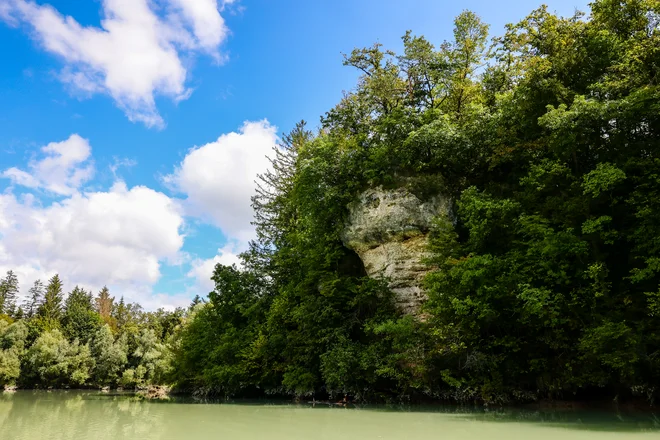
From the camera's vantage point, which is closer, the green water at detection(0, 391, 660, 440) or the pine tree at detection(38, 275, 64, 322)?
the green water at detection(0, 391, 660, 440)

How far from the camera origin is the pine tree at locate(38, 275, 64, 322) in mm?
52438

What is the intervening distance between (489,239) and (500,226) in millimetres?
675

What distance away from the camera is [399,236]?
59.3 ft

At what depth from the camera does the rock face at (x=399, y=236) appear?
57.5 ft

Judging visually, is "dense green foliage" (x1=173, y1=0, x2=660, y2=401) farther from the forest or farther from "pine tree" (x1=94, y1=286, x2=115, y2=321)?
"pine tree" (x1=94, y1=286, x2=115, y2=321)

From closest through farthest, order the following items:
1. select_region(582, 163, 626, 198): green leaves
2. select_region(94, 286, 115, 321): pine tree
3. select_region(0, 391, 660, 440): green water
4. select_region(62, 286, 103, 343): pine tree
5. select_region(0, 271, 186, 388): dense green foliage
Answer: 1. select_region(0, 391, 660, 440): green water
2. select_region(582, 163, 626, 198): green leaves
3. select_region(0, 271, 186, 388): dense green foliage
4. select_region(62, 286, 103, 343): pine tree
5. select_region(94, 286, 115, 321): pine tree

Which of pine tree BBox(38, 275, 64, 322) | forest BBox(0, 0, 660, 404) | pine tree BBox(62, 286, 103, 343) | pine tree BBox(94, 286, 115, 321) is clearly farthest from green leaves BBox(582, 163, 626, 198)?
pine tree BBox(94, 286, 115, 321)

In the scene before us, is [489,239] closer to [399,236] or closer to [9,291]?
[399,236]

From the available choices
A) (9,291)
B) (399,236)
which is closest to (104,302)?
(9,291)

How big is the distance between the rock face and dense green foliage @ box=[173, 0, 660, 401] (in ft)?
2.14

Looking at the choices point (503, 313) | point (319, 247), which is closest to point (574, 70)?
point (503, 313)

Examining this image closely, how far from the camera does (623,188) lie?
12.7 metres

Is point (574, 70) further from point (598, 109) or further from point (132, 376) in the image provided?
point (132, 376)

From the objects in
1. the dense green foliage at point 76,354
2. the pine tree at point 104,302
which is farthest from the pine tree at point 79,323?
the pine tree at point 104,302
